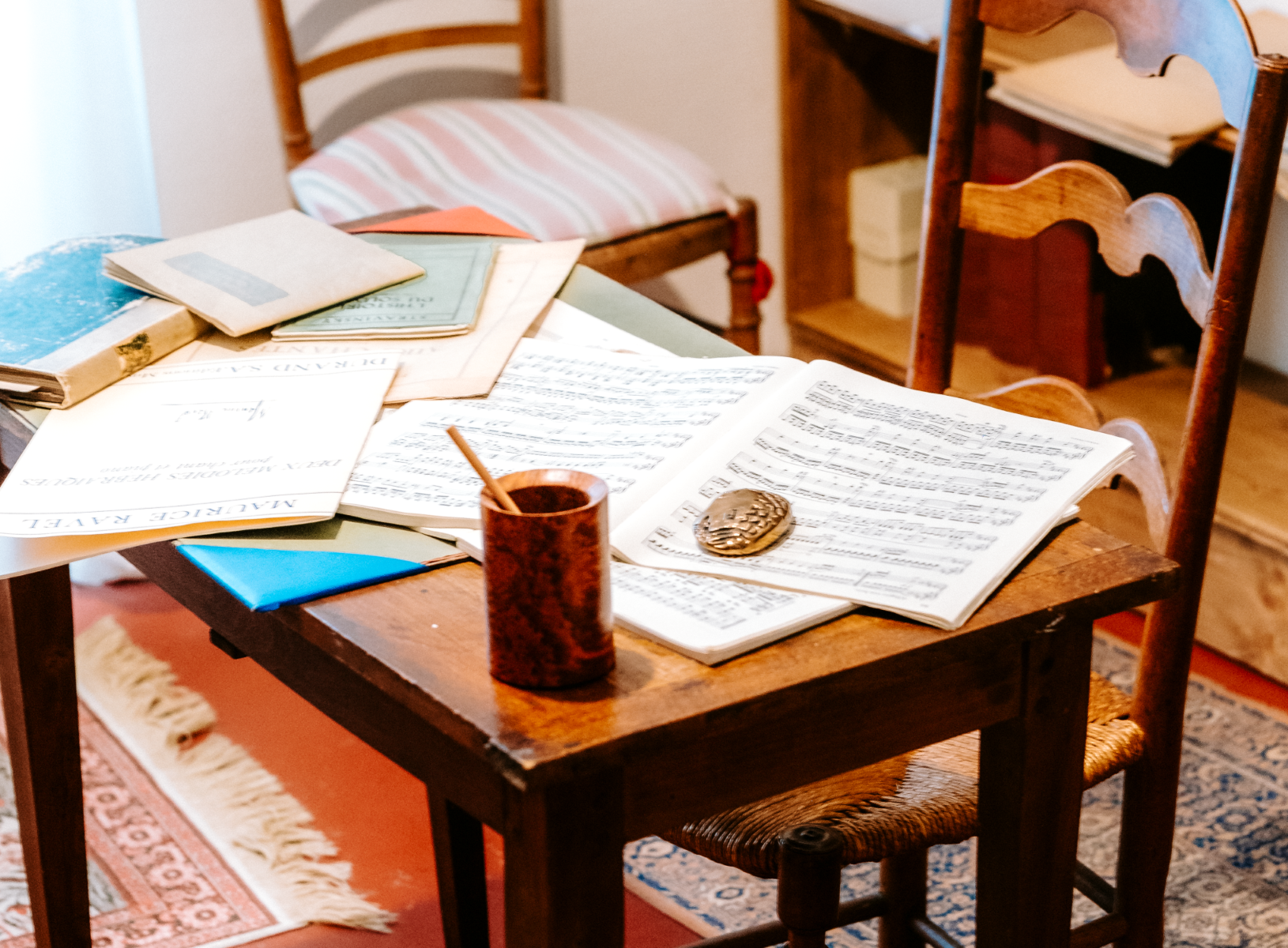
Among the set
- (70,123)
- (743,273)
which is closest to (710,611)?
(743,273)

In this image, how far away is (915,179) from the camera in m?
2.41

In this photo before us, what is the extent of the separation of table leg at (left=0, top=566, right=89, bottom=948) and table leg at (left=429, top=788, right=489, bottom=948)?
11.6 inches

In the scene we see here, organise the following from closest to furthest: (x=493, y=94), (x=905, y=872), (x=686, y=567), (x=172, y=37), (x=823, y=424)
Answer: (x=686, y=567) < (x=823, y=424) < (x=905, y=872) < (x=172, y=37) < (x=493, y=94)

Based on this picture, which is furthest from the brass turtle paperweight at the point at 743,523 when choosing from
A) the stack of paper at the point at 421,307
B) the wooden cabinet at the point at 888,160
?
the wooden cabinet at the point at 888,160

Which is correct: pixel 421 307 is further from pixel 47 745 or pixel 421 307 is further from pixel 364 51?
pixel 364 51

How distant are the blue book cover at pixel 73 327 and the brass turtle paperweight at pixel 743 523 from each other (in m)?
0.44

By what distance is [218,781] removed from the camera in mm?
1677

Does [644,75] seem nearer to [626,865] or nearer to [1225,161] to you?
[1225,161]

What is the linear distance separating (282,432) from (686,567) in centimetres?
29

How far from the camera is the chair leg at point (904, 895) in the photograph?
1211mm

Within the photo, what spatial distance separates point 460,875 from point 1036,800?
578mm

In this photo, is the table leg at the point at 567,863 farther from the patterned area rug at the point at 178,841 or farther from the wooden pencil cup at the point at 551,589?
the patterned area rug at the point at 178,841

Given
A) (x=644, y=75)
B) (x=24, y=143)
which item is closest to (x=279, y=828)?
(x=24, y=143)

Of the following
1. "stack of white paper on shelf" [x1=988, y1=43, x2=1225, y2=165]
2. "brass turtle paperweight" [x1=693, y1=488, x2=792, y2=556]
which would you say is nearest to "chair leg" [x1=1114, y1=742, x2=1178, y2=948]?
"brass turtle paperweight" [x1=693, y1=488, x2=792, y2=556]
